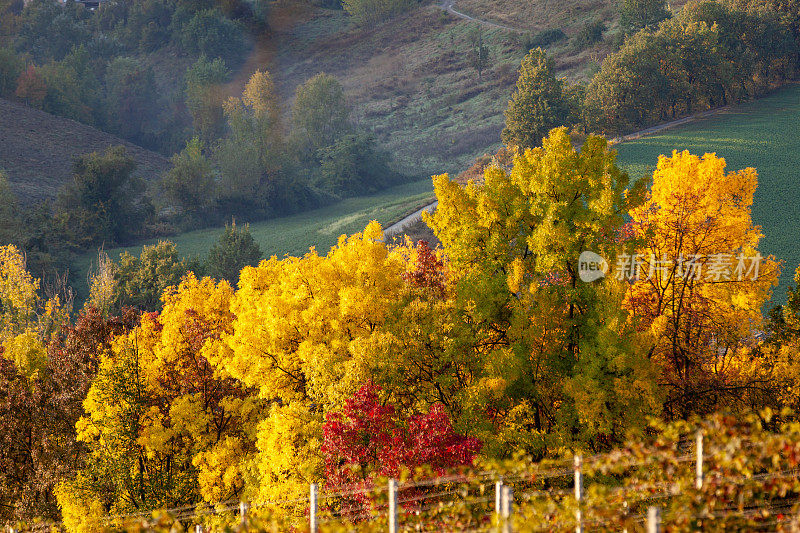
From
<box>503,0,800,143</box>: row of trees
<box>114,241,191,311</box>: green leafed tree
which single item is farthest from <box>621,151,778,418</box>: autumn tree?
<box>503,0,800,143</box>: row of trees

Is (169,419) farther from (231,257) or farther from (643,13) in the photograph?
(643,13)

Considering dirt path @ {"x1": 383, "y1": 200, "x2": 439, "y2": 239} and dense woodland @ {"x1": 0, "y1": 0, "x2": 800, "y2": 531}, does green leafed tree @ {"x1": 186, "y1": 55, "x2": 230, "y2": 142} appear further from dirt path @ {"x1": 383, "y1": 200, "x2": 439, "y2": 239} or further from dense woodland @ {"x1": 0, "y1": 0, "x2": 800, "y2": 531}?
dense woodland @ {"x1": 0, "y1": 0, "x2": 800, "y2": 531}

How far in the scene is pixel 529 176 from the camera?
2892cm

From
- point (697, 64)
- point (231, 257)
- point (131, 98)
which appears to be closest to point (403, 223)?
point (231, 257)

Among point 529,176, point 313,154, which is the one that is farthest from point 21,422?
point 313,154

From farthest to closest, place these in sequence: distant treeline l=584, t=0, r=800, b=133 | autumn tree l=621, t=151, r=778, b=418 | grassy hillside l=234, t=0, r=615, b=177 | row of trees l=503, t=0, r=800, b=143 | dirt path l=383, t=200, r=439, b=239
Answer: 1. grassy hillside l=234, t=0, r=615, b=177
2. distant treeline l=584, t=0, r=800, b=133
3. row of trees l=503, t=0, r=800, b=143
4. dirt path l=383, t=200, r=439, b=239
5. autumn tree l=621, t=151, r=778, b=418

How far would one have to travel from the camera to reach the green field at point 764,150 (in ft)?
183

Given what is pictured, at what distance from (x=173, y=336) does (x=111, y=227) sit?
55.5 m

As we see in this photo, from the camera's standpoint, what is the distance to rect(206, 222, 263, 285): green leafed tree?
6581 cm

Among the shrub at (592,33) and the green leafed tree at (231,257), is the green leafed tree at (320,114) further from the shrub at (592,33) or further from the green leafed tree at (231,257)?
the green leafed tree at (231,257)

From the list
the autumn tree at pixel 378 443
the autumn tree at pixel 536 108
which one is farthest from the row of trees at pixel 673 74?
the autumn tree at pixel 378 443

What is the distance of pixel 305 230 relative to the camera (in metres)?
85.1

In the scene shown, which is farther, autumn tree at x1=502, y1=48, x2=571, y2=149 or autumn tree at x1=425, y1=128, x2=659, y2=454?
autumn tree at x1=502, y1=48, x2=571, y2=149

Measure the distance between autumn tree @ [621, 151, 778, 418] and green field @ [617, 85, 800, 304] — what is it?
19294 millimetres
